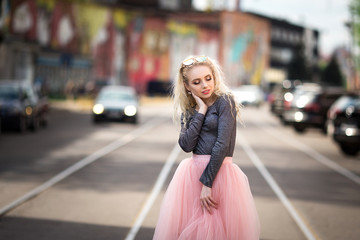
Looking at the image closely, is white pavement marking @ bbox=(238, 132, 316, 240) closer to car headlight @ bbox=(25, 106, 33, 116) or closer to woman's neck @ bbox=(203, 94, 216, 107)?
woman's neck @ bbox=(203, 94, 216, 107)

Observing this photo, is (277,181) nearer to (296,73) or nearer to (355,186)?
(355,186)

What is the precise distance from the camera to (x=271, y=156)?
1659 cm

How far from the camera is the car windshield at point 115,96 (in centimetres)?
2848

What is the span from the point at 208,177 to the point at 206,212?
222 mm

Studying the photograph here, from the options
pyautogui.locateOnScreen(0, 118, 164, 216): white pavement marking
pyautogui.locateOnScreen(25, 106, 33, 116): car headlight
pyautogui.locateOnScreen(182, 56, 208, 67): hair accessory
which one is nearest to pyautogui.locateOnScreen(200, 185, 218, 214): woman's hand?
pyautogui.locateOnScreen(182, 56, 208, 67): hair accessory

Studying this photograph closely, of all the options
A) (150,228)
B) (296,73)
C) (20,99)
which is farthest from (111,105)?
(296,73)

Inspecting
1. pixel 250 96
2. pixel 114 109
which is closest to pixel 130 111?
pixel 114 109

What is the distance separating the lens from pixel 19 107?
21.6m

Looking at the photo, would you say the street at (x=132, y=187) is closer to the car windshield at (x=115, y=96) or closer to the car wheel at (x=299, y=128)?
the car wheel at (x=299, y=128)

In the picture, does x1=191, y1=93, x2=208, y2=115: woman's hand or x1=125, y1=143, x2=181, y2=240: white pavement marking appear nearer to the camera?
x1=191, y1=93, x2=208, y2=115: woman's hand

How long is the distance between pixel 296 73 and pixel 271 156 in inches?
4065

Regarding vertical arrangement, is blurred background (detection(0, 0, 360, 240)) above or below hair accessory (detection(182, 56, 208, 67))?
below

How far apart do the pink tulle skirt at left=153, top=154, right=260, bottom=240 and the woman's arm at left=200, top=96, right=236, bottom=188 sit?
3.7 inches

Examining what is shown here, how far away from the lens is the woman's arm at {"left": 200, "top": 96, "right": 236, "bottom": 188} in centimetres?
410
